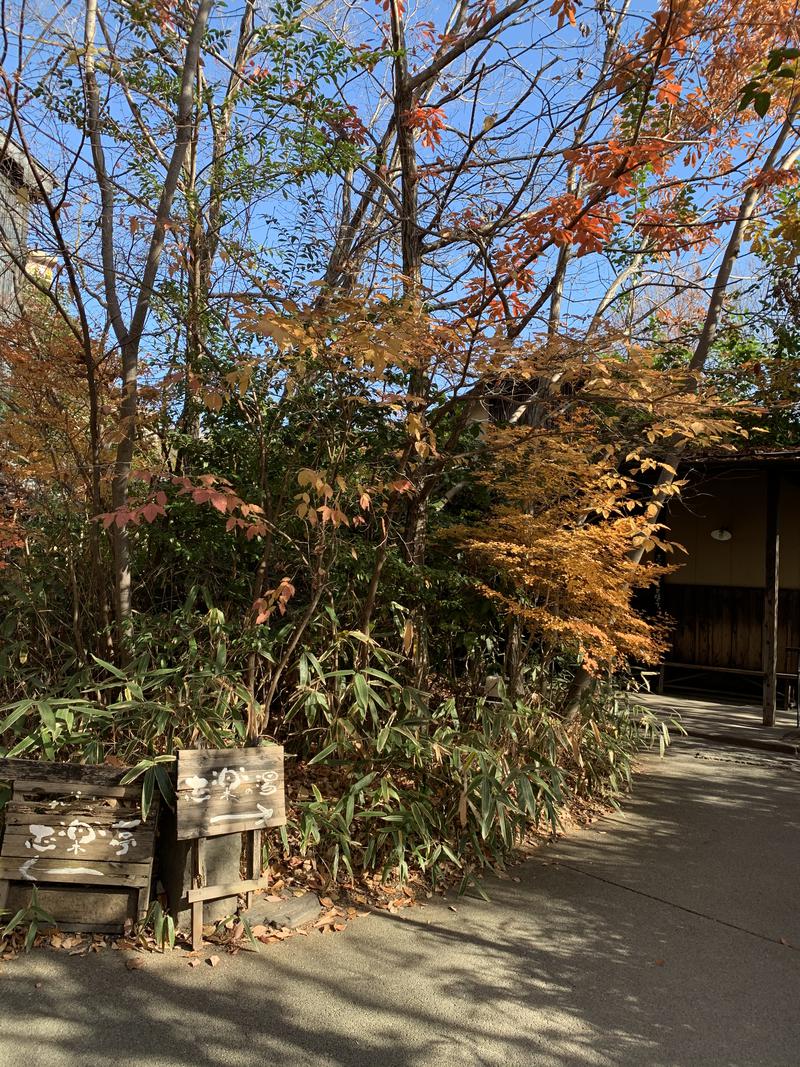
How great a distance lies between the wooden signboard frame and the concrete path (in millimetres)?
312

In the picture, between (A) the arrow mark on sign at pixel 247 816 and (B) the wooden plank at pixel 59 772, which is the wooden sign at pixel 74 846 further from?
(A) the arrow mark on sign at pixel 247 816

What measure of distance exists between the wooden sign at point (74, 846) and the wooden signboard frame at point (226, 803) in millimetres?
231

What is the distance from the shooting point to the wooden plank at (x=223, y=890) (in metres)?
3.36

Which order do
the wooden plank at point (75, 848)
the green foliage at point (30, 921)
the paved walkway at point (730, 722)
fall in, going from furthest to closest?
the paved walkway at point (730, 722) → the wooden plank at point (75, 848) → the green foliage at point (30, 921)

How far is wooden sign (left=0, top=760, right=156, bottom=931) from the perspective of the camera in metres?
3.36

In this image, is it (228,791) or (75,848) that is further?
(228,791)

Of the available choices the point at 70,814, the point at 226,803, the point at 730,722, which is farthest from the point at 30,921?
the point at 730,722

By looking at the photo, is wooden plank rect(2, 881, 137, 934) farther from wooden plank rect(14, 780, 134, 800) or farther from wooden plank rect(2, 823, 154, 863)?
wooden plank rect(14, 780, 134, 800)

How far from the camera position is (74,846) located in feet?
11.1

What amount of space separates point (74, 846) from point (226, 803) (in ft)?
2.19

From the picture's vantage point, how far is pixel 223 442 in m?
5.35

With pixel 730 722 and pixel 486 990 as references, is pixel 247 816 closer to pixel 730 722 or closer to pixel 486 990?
pixel 486 990

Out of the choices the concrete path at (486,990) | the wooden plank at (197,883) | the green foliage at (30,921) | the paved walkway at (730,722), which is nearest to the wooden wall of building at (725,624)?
the paved walkway at (730,722)

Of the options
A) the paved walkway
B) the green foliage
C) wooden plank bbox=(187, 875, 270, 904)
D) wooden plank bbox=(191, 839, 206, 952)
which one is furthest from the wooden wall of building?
the green foliage
